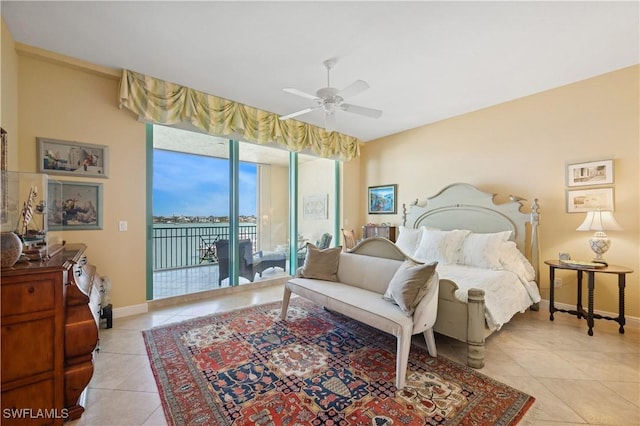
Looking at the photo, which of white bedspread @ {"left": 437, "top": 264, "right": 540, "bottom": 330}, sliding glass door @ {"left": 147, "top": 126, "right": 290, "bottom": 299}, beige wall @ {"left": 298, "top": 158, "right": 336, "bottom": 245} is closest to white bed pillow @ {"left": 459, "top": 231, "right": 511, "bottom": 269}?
white bedspread @ {"left": 437, "top": 264, "right": 540, "bottom": 330}

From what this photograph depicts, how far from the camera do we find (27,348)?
1.50 meters

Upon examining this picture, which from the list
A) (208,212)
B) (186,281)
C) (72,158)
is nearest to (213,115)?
(208,212)

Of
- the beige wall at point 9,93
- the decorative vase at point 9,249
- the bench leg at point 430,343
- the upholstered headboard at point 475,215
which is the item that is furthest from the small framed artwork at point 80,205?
the upholstered headboard at point 475,215

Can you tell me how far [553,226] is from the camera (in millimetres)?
3561

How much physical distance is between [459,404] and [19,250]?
292 centimetres

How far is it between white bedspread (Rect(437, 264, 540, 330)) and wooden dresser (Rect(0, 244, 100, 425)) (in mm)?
2882

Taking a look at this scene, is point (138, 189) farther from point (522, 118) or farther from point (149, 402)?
point (522, 118)

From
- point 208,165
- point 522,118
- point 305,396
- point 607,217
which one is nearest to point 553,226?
point 607,217

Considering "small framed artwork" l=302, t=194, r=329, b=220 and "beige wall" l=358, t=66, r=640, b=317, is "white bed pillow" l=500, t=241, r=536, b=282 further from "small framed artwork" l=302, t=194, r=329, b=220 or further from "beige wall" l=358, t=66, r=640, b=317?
"small framed artwork" l=302, t=194, r=329, b=220

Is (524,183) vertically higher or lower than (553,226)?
higher

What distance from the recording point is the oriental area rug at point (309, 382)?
5.47 ft

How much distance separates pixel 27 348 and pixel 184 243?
108 inches

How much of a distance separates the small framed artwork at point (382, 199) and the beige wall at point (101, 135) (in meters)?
4.37

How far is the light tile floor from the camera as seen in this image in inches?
66.4
